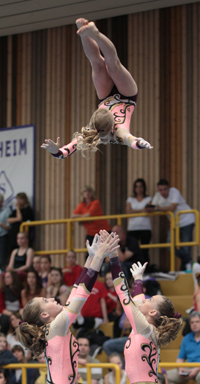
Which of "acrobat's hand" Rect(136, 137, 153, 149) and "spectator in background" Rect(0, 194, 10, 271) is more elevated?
"acrobat's hand" Rect(136, 137, 153, 149)

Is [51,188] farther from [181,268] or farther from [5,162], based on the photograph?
[181,268]

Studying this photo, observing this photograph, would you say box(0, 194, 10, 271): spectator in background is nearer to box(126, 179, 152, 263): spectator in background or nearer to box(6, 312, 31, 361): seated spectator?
box(126, 179, 152, 263): spectator in background

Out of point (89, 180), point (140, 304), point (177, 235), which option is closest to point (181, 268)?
point (177, 235)

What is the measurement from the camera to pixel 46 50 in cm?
1051

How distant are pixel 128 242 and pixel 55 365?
4.13 m

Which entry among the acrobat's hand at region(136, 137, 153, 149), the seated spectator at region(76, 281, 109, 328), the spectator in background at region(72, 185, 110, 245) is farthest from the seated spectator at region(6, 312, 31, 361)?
the acrobat's hand at region(136, 137, 153, 149)

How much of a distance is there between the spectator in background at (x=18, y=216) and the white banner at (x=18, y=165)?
344 mm

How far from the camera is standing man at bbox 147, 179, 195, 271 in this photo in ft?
28.0

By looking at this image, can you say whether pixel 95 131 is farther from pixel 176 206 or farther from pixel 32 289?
pixel 176 206

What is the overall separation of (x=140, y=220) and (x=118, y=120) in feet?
13.3

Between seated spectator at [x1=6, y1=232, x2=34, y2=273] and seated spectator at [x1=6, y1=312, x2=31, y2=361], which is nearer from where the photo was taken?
seated spectator at [x1=6, y1=312, x2=31, y2=361]

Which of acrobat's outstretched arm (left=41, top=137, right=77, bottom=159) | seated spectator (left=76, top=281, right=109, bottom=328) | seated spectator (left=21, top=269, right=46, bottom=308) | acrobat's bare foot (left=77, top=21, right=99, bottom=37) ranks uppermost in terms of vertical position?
acrobat's bare foot (left=77, top=21, right=99, bottom=37)

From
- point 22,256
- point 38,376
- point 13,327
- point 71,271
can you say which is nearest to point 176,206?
point 71,271

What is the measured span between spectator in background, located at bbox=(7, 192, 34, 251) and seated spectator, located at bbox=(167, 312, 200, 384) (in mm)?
4112
